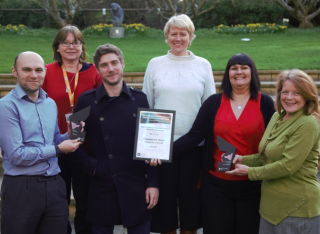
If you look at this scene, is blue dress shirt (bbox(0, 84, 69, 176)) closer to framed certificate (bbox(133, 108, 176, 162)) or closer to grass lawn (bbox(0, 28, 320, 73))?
framed certificate (bbox(133, 108, 176, 162))

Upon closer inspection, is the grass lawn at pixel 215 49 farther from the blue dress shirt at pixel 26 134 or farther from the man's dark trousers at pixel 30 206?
the man's dark trousers at pixel 30 206

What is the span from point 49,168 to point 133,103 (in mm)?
787

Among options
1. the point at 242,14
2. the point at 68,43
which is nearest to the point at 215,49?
the point at 68,43

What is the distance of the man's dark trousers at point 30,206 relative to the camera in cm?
254

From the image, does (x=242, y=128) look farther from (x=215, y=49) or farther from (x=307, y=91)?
(x=215, y=49)

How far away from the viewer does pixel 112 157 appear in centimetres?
277

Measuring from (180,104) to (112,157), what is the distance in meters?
0.80

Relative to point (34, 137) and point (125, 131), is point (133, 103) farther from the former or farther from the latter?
point (34, 137)

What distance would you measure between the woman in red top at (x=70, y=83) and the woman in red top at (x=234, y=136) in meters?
1.13

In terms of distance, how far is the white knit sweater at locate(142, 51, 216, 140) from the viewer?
10.5ft

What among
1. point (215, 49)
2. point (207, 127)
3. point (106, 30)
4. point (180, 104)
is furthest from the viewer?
point (106, 30)

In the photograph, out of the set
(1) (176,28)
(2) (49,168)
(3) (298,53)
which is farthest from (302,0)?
(2) (49,168)

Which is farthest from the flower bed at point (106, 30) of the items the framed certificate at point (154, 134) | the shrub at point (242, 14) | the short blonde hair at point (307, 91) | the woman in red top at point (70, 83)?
the short blonde hair at point (307, 91)

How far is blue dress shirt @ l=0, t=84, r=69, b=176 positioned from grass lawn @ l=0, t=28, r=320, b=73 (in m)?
5.51
